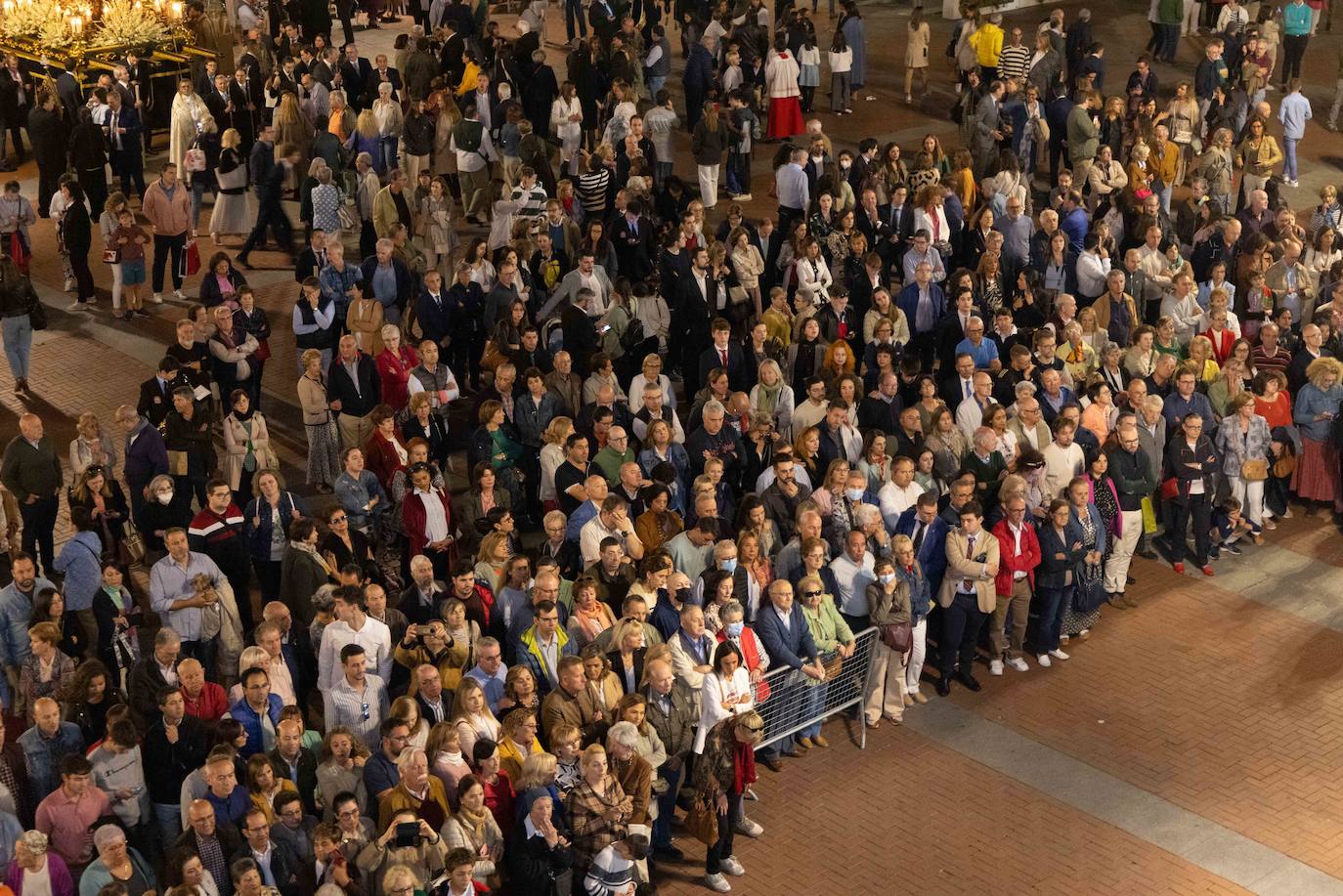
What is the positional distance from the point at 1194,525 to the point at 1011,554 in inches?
120

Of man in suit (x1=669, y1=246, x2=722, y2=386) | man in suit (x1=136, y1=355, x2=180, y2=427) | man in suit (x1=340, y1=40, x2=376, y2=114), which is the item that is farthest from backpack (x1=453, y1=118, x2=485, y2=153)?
man in suit (x1=136, y1=355, x2=180, y2=427)

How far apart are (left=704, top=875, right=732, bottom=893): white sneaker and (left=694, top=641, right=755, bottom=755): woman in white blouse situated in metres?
0.85

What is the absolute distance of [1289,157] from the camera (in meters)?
25.8

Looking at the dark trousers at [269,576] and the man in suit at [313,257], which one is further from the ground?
the man in suit at [313,257]

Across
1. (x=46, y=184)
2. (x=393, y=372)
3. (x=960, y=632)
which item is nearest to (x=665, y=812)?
(x=960, y=632)

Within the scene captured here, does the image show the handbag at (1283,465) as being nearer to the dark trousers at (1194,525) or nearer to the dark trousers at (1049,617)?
the dark trousers at (1194,525)

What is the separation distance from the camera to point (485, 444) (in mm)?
15531

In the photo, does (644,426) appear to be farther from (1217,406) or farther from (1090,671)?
(1217,406)

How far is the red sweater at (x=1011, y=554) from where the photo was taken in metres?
14.8

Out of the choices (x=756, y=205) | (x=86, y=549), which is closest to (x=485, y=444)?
(x=86, y=549)

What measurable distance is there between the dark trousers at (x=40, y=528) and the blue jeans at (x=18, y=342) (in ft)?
11.2

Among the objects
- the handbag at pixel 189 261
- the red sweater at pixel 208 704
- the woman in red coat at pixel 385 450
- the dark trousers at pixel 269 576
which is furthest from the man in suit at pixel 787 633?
the handbag at pixel 189 261

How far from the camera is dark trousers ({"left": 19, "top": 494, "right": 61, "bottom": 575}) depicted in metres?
15.0

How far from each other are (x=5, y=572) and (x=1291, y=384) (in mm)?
12098
